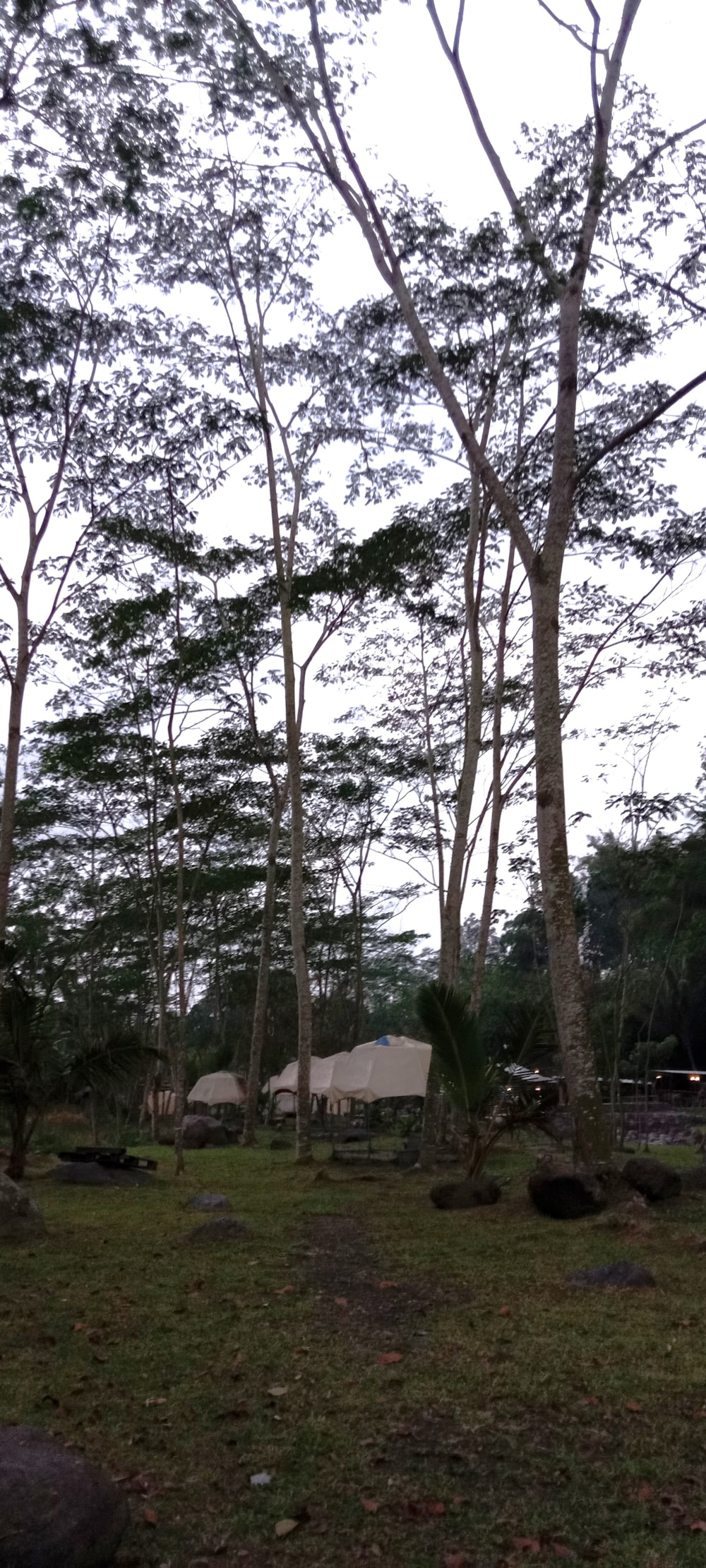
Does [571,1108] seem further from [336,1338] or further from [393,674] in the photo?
[393,674]

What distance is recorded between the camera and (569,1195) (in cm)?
929

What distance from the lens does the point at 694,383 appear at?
10188 millimetres

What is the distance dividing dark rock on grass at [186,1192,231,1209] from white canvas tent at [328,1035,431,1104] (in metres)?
9.92

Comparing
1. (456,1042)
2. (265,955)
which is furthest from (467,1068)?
(265,955)

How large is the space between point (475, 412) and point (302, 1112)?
10359mm

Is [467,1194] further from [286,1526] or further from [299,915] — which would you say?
[286,1526]

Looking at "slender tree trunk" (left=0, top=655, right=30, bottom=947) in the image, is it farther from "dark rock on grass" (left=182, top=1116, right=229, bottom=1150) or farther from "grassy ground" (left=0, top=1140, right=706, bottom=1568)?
"dark rock on grass" (left=182, top=1116, right=229, bottom=1150)

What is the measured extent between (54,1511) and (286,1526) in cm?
77

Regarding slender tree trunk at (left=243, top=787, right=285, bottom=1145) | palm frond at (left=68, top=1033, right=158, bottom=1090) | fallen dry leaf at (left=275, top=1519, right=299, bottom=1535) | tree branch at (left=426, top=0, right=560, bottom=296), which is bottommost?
fallen dry leaf at (left=275, top=1519, right=299, bottom=1535)

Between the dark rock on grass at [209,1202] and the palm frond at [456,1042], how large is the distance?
247 centimetres

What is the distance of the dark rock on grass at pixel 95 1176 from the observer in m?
12.8

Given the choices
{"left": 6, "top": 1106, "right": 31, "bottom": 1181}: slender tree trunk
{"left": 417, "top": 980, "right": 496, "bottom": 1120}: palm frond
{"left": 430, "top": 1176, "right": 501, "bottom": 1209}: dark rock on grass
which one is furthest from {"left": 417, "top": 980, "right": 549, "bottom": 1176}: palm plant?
{"left": 6, "top": 1106, "right": 31, "bottom": 1181}: slender tree trunk

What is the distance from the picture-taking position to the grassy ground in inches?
131

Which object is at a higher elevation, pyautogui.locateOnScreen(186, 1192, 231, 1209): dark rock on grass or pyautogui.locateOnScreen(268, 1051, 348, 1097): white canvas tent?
pyautogui.locateOnScreen(268, 1051, 348, 1097): white canvas tent
